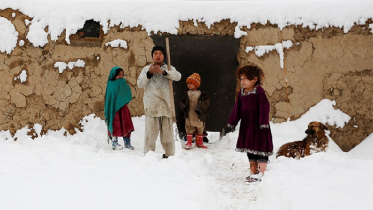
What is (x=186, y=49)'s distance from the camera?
6.36 meters

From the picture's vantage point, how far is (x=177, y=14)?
6.14 meters

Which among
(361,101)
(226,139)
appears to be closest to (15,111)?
(226,139)

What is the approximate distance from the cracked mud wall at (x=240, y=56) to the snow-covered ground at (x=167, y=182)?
131cm

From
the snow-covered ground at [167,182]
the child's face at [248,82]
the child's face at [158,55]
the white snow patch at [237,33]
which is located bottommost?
the snow-covered ground at [167,182]

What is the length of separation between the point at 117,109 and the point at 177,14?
194 centimetres

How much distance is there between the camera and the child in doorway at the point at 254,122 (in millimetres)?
3928

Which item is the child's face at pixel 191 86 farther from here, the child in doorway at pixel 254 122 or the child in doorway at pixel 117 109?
the child in doorway at pixel 254 122

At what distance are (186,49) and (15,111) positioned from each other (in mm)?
3115

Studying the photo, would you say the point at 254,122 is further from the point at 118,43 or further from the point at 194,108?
the point at 118,43

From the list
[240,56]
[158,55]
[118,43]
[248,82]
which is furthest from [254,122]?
[118,43]

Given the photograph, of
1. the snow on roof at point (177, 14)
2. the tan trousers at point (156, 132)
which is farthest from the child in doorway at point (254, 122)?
the snow on roof at point (177, 14)

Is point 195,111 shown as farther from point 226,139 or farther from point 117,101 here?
point 117,101

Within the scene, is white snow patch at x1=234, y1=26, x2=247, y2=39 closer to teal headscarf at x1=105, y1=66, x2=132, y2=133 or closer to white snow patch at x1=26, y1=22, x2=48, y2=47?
teal headscarf at x1=105, y1=66, x2=132, y2=133

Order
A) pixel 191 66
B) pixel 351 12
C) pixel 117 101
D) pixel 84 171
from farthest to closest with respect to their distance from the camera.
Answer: pixel 191 66 → pixel 351 12 → pixel 117 101 → pixel 84 171
